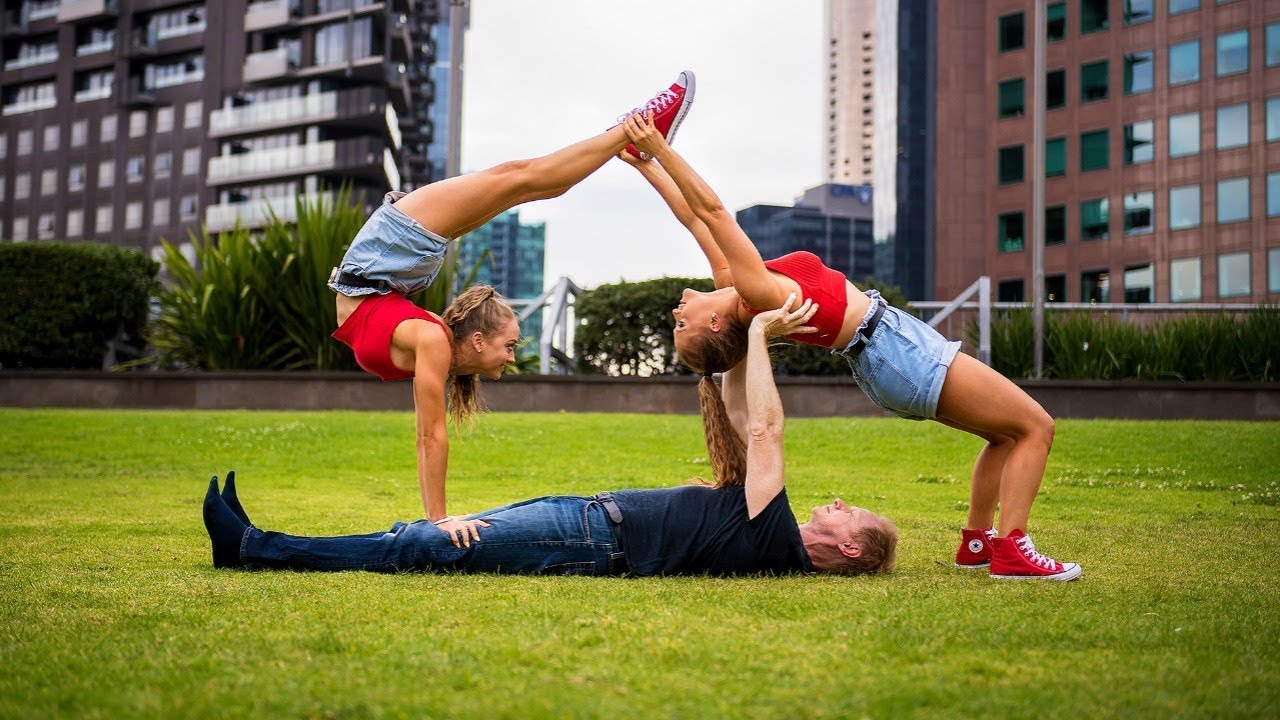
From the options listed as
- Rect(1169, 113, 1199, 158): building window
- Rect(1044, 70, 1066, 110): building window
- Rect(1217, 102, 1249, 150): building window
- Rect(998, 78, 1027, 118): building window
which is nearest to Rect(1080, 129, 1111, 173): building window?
Rect(1044, 70, 1066, 110): building window

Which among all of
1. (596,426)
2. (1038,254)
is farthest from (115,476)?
(1038,254)

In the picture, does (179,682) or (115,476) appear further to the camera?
(115,476)

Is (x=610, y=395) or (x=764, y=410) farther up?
(x=610, y=395)

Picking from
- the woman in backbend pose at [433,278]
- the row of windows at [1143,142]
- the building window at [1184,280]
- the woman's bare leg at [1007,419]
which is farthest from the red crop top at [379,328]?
the building window at [1184,280]

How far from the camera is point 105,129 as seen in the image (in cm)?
6469

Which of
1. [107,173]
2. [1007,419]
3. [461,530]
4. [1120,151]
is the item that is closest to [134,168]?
[107,173]

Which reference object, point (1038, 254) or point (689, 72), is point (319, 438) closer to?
point (689, 72)

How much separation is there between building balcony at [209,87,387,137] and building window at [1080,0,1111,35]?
30.8 meters

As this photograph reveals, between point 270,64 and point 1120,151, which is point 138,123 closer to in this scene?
point 270,64

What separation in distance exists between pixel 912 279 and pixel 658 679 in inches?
3763

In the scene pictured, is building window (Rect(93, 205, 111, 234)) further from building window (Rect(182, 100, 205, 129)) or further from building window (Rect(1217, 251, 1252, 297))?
building window (Rect(1217, 251, 1252, 297))

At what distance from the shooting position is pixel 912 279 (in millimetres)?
95062

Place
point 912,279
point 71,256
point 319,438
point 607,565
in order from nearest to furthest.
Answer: point 607,565, point 319,438, point 71,256, point 912,279

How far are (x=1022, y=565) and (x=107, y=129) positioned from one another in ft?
228
